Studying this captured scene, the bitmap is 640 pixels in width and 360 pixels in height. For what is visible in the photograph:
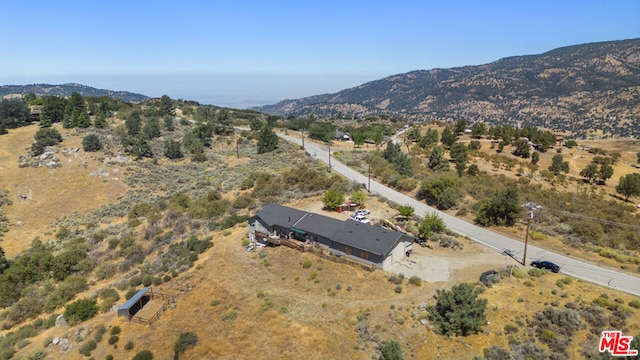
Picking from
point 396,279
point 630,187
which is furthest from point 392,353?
point 630,187

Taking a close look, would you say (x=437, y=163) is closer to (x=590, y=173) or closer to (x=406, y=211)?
(x=590, y=173)

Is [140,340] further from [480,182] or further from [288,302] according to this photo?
[480,182]

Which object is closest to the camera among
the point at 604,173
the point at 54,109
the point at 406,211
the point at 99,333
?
the point at 99,333

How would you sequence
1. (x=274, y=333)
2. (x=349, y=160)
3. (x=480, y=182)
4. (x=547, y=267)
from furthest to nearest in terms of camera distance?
(x=349, y=160) < (x=480, y=182) < (x=547, y=267) < (x=274, y=333)

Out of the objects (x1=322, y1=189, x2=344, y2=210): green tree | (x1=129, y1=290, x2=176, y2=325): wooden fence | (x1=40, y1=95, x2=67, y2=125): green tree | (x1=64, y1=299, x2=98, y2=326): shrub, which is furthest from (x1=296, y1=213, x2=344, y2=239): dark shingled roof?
(x1=40, y1=95, x2=67, y2=125): green tree

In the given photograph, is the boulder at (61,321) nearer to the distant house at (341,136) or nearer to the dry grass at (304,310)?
the dry grass at (304,310)

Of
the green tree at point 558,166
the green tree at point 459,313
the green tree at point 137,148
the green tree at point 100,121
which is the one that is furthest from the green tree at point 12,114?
the green tree at point 558,166

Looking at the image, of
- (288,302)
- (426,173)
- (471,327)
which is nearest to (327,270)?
(288,302)
